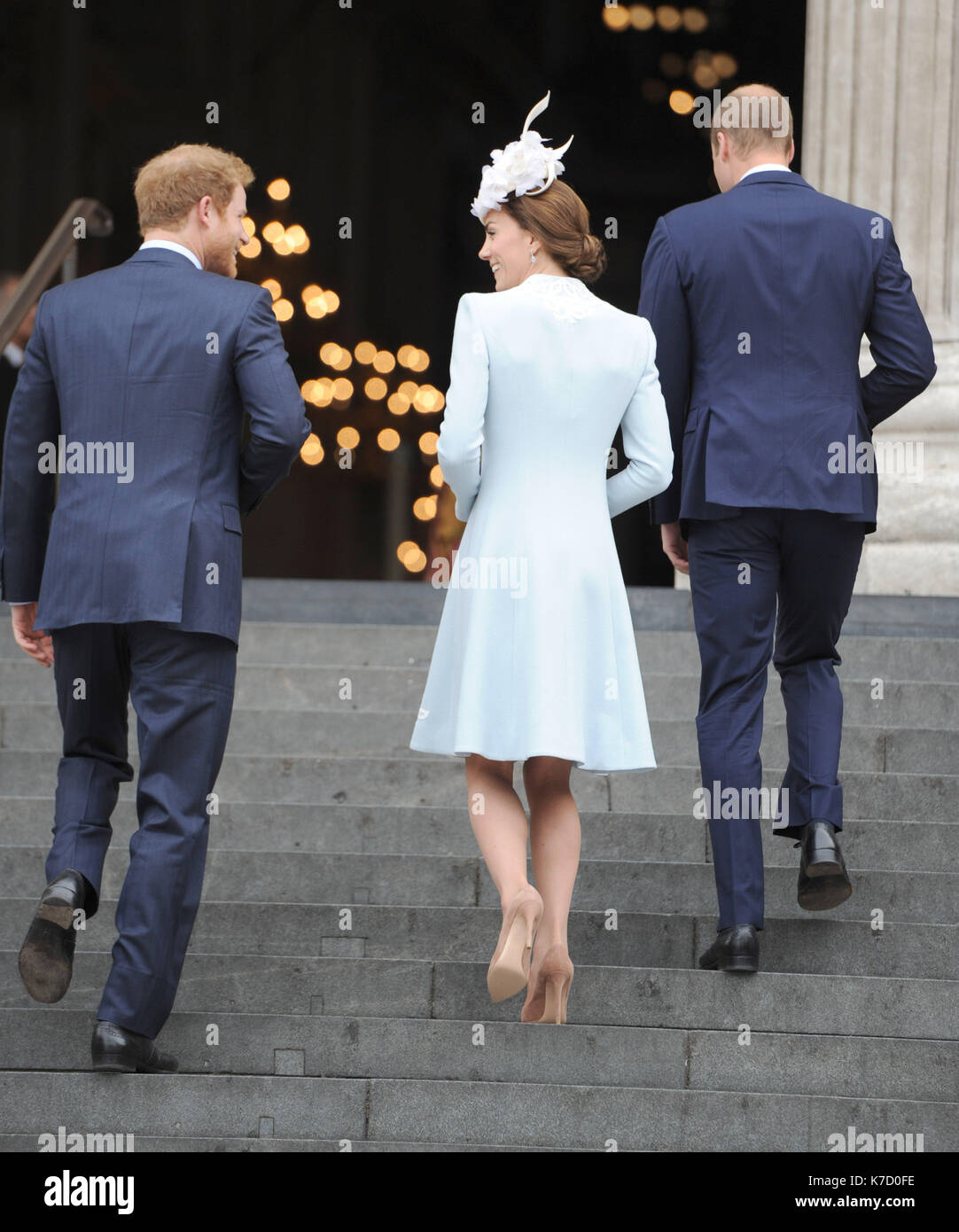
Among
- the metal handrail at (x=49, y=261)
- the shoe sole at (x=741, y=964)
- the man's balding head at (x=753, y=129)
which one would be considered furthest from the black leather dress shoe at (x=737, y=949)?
the metal handrail at (x=49, y=261)

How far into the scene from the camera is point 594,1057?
12.7ft

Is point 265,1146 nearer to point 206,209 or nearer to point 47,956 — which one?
point 47,956

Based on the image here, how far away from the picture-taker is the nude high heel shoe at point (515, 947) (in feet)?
11.9

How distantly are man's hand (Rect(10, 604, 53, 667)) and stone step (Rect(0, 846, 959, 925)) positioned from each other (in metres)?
0.93

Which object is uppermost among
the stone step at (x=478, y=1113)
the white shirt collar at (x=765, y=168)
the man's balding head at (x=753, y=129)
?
the man's balding head at (x=753, y=129)

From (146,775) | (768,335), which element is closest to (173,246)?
(146,775)

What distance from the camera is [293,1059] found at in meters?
3.92

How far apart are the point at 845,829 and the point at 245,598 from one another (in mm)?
3276

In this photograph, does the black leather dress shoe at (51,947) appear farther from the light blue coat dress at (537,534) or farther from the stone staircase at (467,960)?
the light blue coat dress at (537,534)

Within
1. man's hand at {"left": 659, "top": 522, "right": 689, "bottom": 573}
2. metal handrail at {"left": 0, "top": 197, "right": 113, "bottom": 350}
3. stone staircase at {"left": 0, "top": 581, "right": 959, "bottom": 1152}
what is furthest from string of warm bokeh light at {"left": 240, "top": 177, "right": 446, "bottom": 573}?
man's hand at {"left": 659, "top": 522, "right": 689, "bottom": 573}

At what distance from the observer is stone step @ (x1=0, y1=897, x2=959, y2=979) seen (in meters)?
4.37

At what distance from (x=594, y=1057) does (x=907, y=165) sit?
5.92 metres

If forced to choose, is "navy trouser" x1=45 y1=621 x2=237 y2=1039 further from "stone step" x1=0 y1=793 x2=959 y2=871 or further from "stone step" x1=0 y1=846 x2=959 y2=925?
"stone step" x1=0 y1=793 x2=959 y2=871

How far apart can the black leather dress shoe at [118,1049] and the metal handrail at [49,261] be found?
5.03 meters
